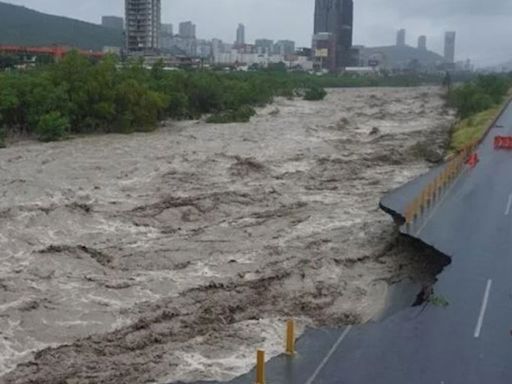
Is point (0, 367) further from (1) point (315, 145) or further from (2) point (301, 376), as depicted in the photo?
(1) point (315, 145)

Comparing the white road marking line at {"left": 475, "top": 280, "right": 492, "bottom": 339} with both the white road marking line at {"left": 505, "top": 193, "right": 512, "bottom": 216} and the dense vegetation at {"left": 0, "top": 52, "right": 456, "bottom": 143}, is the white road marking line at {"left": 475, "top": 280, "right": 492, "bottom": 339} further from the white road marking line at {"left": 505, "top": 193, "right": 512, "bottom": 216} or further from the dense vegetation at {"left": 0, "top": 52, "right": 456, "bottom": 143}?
the dense vegetation at {"left": 0, "top": 52, "right": 456, "bottom": 143}

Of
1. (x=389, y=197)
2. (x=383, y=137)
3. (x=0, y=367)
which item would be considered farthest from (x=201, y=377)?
(x=383, y=137)

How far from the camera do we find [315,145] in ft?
155

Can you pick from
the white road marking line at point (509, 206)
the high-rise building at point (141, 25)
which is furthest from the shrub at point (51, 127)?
the high-rise building at point (141, 25)

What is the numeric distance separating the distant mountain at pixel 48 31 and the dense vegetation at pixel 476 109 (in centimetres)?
8750

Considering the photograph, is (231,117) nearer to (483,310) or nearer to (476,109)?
(476,109)

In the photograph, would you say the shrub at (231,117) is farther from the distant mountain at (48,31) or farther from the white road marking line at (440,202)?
the distant mountain at (48,31)

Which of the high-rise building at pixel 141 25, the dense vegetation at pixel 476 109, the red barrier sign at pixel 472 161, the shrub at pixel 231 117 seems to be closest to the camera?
the red barrier sign at pixel 472 161

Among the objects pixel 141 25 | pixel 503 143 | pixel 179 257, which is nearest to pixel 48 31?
pixel 141 25

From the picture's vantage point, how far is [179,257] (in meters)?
19.9

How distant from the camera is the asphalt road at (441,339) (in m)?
10.9

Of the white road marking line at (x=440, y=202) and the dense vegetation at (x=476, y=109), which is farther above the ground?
the dense vegetation at (x=476, y=109)

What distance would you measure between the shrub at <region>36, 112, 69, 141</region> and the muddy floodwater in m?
3.71

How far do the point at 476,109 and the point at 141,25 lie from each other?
97.7 m
